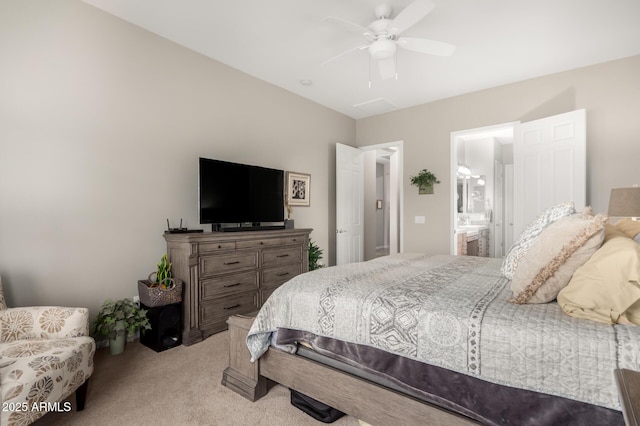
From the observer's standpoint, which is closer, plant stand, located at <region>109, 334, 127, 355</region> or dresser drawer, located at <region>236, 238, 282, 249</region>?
plant stand, located at <region>109, 334, 127, 355</region>

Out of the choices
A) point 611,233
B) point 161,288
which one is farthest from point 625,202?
point 161,288

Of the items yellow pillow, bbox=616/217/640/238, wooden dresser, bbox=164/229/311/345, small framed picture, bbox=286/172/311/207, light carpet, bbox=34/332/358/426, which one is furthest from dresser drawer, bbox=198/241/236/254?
yellow pillow, bbox=616/217/640/238

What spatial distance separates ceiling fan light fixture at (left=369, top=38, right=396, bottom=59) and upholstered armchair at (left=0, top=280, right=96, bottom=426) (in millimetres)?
2833

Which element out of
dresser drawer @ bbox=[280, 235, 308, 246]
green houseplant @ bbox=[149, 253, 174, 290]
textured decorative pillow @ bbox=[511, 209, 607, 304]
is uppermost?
textured decorative pillow @ bbox=[511, 209, 607, 304]

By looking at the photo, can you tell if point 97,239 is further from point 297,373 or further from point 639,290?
point 639,290

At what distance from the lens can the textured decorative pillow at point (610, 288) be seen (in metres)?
1.07

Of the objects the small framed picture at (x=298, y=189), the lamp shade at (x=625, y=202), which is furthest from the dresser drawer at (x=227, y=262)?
the lamp shade at (x=625, y=202)

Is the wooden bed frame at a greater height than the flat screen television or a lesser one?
lesser

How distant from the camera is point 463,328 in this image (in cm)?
117

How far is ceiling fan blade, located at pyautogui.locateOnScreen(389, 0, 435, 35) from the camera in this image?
203 cm

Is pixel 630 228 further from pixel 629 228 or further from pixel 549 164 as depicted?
pixel 549 164

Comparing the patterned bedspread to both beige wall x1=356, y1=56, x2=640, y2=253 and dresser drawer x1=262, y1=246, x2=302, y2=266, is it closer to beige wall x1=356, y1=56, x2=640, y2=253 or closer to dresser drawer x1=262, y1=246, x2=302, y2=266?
dresser drawer x1=262, y1=246, x2=302, y2=266

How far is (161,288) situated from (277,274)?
1223 millimetres

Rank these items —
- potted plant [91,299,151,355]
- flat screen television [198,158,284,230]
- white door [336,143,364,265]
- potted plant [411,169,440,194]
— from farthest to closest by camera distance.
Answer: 1. white door [336,143,364,265]
2. potted plant [411,169,440,194]
3. flat screen television [198,158,284,230]
4. potted plant [91,299,151,355]
